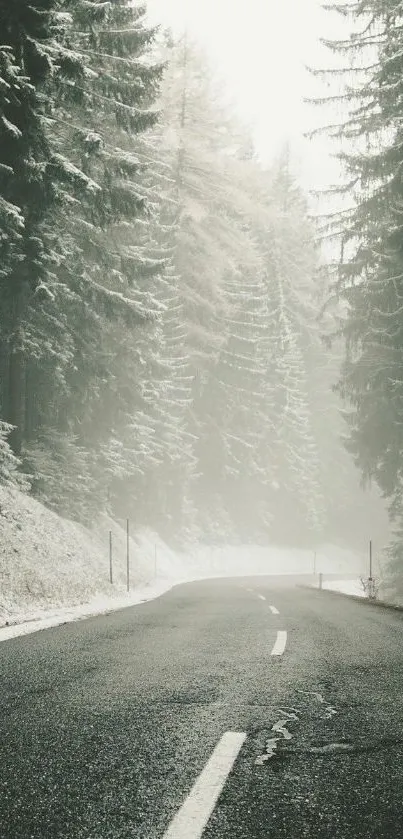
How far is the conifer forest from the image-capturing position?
14469mm

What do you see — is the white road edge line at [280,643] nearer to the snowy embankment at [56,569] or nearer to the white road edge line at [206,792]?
the snowy embankment at [56,569]

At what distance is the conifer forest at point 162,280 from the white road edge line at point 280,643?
846cm

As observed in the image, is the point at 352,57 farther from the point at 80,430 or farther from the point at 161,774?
the point at 161,774

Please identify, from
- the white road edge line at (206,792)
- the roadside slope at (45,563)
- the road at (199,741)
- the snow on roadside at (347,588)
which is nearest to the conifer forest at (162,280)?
the roadside slope at (45,563)

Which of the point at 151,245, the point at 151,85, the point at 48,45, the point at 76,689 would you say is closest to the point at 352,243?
the point at 151,245

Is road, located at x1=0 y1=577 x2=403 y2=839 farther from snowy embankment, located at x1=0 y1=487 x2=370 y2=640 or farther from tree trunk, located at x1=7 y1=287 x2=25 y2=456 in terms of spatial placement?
tree trunk, located at x1=7 y1=287 x2=25 y2=456

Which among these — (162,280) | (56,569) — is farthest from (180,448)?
(56,569)

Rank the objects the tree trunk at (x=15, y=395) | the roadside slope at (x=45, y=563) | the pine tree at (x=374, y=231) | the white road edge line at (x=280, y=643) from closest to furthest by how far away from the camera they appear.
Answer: the white road edge line at (x=280, y=643), the roadside slope at (x=45, y=563), the tree trunk at (x=15, y=395), the pine tree at (x=374, y=231)

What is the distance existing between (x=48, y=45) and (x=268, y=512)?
4505 cm

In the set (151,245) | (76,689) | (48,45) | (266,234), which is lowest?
(76,689)

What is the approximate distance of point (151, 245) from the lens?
3009cm

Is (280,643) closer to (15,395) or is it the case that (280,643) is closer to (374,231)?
(15,395)

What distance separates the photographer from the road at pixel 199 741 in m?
2.76

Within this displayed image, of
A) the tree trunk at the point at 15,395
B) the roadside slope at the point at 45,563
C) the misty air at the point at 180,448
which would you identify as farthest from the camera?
the tree trunk at the point at 15,395
